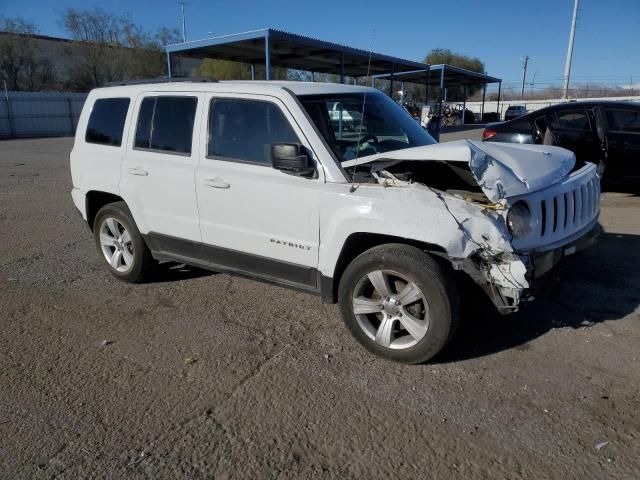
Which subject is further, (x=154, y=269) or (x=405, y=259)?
(x=154, y=269)

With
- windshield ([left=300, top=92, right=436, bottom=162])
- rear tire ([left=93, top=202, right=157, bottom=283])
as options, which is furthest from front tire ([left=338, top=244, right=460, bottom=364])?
rear tire ([left=93, top=202, right=157, bottom=283])

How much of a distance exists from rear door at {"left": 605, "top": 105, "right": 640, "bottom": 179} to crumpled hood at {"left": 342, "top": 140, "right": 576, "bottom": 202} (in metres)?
4.68

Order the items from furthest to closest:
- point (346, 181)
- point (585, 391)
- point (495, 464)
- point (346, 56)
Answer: point (346, 56), point (346, 181), point (585, 391), point (495, 464)

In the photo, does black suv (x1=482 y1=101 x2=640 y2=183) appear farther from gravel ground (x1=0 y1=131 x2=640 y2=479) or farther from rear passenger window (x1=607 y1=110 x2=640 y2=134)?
gravel ground (x1=0 y1=131 x2=640 y2=479)

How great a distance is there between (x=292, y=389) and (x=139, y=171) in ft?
8.34

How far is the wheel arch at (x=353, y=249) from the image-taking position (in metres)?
3.51

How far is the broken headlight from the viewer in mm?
3219

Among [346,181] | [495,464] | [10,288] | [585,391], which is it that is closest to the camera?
[495,464]

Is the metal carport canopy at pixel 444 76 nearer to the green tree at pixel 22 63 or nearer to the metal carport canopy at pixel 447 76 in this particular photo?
the metal carport canopy at pixel 447 76

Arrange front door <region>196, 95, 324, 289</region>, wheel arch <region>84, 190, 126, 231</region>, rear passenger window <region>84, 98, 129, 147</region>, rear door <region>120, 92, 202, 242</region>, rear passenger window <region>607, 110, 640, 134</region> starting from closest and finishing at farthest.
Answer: front door <region>196, 95, 324, 289</region> → rear door <region>120, 92, 202, 242</region> → rear passenger window <region>84, 98, 129, 147</region> → wheel arch <region>84, 190, 126, 231</region> → rear passenger window <region>607, 110, 640, 134</region>

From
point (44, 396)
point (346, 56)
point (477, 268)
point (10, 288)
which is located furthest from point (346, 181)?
point (346, 56)

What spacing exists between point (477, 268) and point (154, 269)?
10.9ft

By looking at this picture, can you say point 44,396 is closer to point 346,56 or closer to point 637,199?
point 637,199

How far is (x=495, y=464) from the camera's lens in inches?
102
